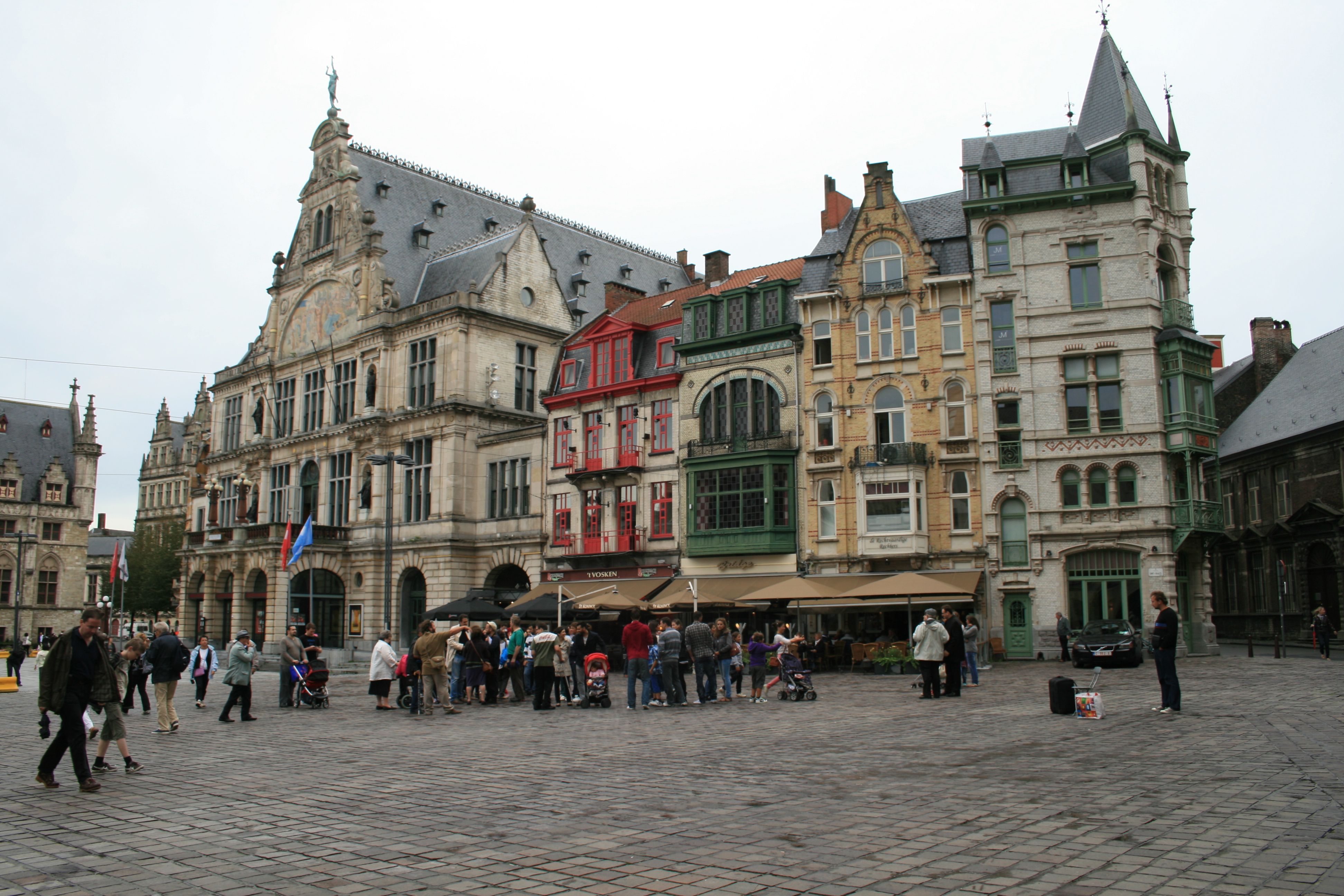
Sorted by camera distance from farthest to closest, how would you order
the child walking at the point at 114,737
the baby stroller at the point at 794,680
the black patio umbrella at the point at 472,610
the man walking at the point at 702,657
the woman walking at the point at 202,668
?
the black patio umbrella at the point at 472,610, the woman walking at the point at 202,668, the man walking at the point at 702,657, the baby stroller at the point at 794,680, the child walking at the point at 114,737

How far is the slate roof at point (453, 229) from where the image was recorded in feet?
174

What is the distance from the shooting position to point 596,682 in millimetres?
21250

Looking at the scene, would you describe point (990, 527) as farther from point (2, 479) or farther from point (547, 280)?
point (2, 479)

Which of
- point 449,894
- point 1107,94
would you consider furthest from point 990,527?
point 449,894

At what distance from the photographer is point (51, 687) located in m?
10.6

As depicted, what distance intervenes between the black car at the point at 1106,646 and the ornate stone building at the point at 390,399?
2255cm

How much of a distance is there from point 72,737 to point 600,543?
3058 cm

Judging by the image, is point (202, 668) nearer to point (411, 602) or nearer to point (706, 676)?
point (706, 676)

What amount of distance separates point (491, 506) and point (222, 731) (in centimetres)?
2973

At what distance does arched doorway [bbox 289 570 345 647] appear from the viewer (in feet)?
165

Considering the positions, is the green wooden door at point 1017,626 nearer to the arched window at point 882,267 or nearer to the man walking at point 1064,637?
the man walking at point 1064,637

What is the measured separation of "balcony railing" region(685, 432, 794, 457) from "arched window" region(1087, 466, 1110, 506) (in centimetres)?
987

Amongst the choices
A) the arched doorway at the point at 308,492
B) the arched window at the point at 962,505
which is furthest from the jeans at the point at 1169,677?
the arched doorway at the point at 308,492

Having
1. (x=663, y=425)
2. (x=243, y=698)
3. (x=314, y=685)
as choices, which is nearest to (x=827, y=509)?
(x=663, y=425)
